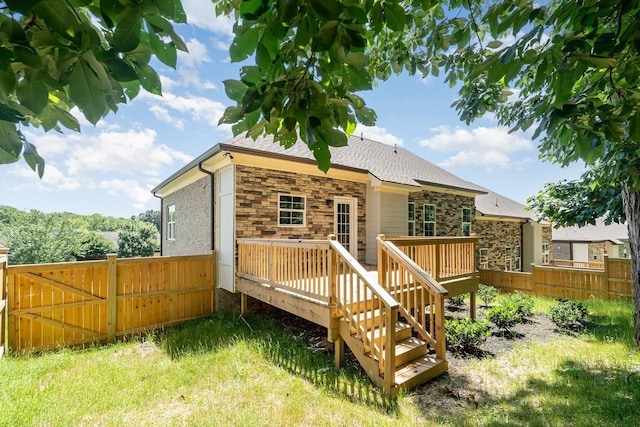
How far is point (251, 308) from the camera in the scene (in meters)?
8.23

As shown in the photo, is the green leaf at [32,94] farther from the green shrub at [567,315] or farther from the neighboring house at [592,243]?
the neighboring house at [592,243]

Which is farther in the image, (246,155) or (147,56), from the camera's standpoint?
(246,155)

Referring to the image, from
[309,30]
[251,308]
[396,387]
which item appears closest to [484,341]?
[396,387]

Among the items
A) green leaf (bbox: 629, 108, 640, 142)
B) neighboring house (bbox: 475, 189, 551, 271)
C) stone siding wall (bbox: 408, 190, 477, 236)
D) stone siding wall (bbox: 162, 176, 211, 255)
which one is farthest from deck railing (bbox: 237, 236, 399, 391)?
neighboring house (bbox: 475, 189, 551, 271)

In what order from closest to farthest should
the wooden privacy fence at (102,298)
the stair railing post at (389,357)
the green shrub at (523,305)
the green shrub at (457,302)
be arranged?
the stair railing post at (389,357), the wooden privacy fence at (102,298), the green shrub at (523,305), the green shrub at (457,302)

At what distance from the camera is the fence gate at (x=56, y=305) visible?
229 inches

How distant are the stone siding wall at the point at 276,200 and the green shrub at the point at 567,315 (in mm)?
5308

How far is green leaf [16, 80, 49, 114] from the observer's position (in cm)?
85

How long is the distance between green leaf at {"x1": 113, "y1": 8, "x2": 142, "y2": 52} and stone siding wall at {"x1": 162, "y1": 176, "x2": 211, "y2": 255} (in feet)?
27.6

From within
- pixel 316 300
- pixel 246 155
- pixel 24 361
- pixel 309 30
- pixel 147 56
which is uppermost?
pixel 246 155

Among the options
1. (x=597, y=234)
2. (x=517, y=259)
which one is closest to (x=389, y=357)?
(x=517, y=259)

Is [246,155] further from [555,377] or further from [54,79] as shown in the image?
[555,377]

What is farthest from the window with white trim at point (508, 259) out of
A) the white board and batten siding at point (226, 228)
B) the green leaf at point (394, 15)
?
the green leaf at point (394, 15)

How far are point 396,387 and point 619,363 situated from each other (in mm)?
4058
